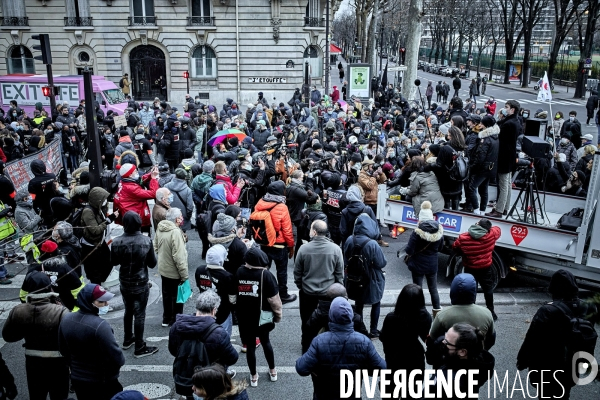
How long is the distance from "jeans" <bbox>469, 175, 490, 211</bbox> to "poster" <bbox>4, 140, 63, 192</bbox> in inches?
307

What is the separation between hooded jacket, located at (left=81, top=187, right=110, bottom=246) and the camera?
307 inches

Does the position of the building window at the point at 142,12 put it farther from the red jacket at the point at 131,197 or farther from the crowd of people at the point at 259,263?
the red jacket at the point at 131,197

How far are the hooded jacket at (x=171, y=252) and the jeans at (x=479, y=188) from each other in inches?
198

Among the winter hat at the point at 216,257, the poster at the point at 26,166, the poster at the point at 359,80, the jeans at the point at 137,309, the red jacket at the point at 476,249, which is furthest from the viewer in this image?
the poster at the point at 359,80

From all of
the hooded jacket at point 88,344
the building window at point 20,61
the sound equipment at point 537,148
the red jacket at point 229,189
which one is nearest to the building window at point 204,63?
the building window at point 20,61

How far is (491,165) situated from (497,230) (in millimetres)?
Result: 1888

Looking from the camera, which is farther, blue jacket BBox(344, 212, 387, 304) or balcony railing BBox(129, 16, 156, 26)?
balcony railing BBox(129, 16, 156, 26)

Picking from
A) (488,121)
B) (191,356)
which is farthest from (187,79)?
(191,356)

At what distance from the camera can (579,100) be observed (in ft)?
131

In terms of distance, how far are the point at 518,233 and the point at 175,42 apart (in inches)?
1208

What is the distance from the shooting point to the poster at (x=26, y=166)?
11.2m

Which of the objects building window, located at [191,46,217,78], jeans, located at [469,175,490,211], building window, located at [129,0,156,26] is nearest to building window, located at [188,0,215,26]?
building window, located at [191,46,217,78]

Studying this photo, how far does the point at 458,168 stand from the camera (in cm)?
874

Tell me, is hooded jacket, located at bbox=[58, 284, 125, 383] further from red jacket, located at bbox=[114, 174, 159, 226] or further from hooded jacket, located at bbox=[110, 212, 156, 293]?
red jacket, located at bbox=[114, 174, 159, 226]
